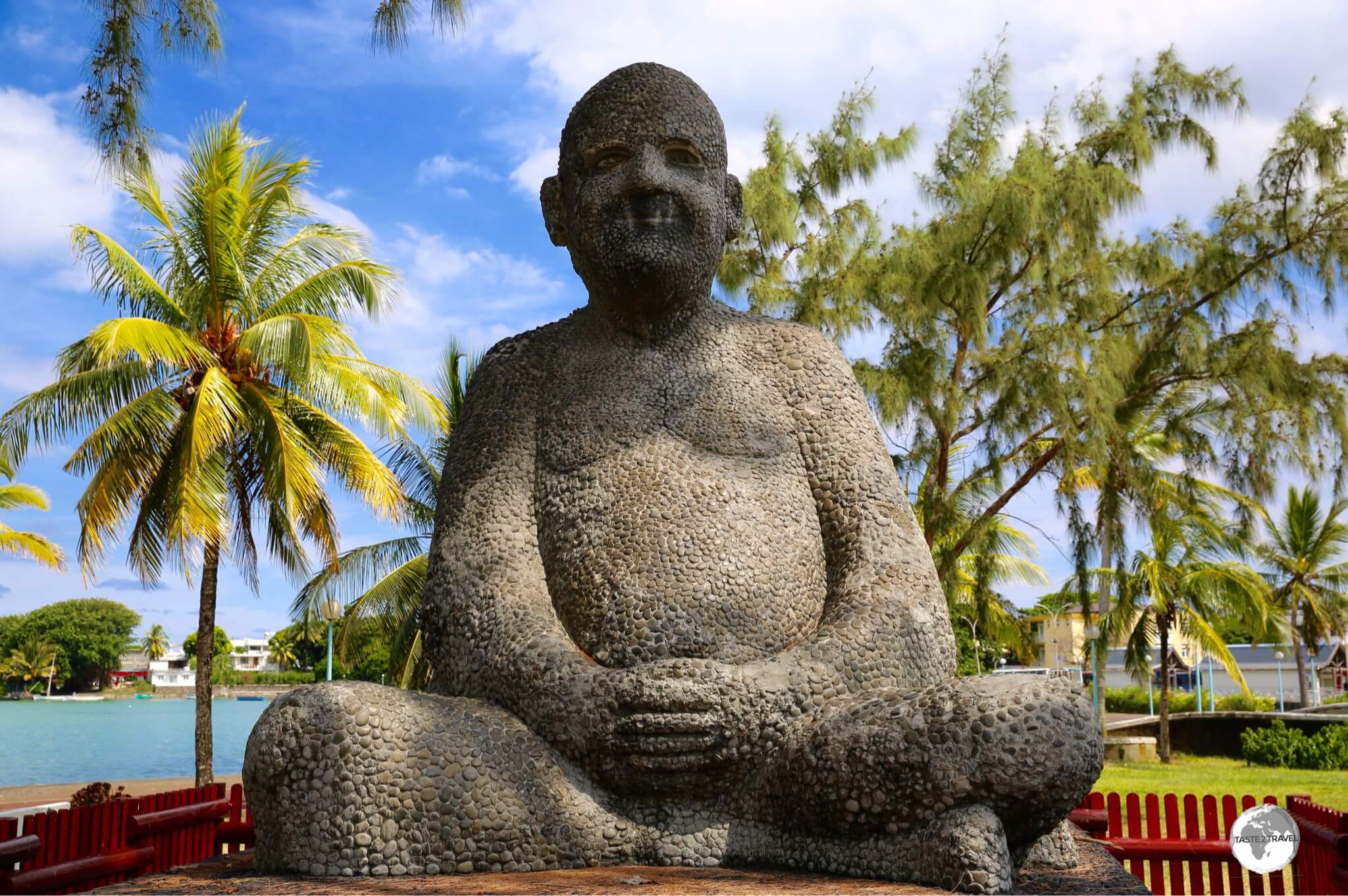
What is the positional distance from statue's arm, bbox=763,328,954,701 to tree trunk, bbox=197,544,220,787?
422 inches

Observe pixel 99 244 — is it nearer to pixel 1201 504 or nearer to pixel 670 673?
pixel 670 673

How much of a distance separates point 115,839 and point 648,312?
3633 millimetres

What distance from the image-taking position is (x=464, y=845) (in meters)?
2.98

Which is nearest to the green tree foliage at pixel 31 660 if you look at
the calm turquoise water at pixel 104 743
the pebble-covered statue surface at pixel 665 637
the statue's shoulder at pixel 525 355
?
the calm turquoise water at pixel 104 743

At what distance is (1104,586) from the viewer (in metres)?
18.9

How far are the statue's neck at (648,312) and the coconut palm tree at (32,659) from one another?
79305mm

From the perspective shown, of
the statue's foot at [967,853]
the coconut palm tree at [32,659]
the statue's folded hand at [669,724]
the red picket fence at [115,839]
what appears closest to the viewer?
the statue's foot at [967,853]

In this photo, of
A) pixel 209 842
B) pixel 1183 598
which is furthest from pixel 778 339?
pixel 1183 598

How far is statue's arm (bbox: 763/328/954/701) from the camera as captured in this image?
3.26m

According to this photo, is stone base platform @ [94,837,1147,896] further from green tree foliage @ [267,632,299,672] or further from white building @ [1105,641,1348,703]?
green tree foliage @ [267,632,299,672]

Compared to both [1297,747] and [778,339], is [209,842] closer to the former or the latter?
[778,339]

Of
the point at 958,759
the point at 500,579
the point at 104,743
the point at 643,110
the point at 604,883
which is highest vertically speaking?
the point at 643,110

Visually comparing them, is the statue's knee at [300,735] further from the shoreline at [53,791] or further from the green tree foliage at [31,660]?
the green tree foliage at [31,660]

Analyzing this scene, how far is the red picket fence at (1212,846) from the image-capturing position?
182 inches
